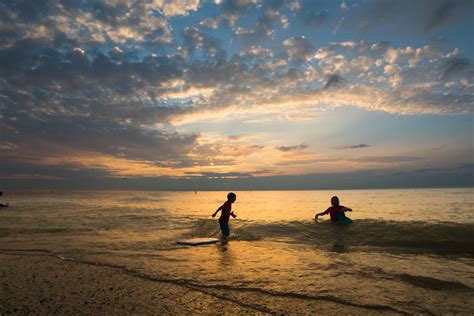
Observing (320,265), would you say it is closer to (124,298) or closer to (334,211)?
(124,298)

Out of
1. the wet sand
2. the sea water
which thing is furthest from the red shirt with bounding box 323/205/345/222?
the wet sand

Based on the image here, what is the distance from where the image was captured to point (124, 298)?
6016 mm

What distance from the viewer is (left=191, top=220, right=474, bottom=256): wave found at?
1461 cm

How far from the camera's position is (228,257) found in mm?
10727

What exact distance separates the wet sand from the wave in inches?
330

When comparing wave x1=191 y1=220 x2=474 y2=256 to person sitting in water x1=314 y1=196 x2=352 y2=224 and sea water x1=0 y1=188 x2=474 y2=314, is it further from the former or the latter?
person sitting in water x1=314 y1=196 x2=352 y2=224

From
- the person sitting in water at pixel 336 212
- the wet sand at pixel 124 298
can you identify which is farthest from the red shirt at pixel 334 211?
the wet sand at pixel 124 298

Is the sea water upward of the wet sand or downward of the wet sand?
downward

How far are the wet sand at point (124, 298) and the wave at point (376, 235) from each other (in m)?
8.39

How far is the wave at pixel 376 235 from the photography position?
14.6 m

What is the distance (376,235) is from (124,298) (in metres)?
15.6

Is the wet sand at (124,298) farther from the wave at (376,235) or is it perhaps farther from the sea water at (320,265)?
the wave at (376,235)

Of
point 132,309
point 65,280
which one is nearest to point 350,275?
point 132,309

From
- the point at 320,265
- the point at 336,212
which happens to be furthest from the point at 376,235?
the point at 320,265
